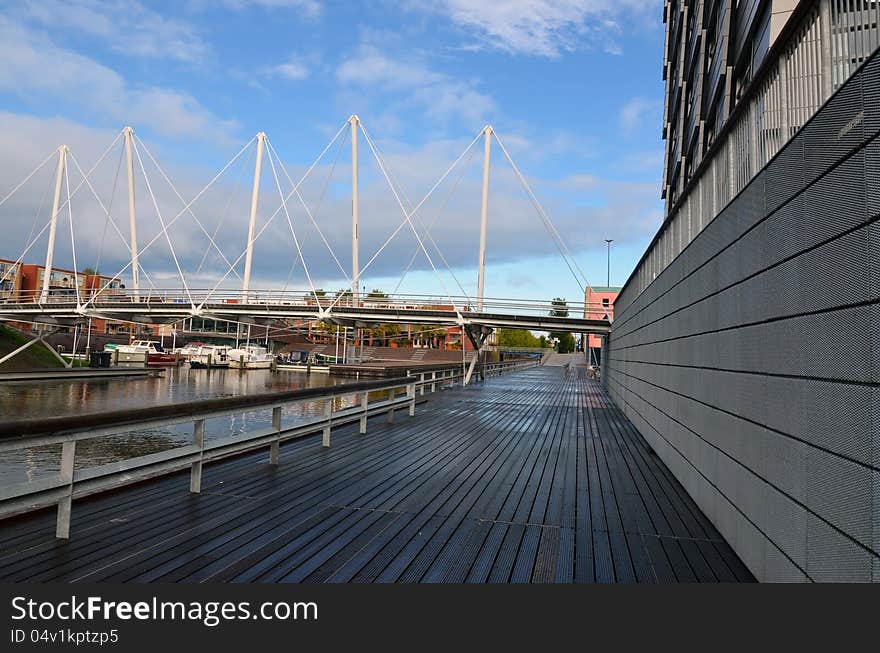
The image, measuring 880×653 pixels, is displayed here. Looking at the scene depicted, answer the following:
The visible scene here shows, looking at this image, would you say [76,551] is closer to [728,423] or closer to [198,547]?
[198,547]

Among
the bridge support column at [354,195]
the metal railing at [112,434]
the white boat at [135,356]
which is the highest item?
the bridge support column at [354,195]

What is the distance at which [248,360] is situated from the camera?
51438 millimetres

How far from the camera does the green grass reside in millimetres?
40200

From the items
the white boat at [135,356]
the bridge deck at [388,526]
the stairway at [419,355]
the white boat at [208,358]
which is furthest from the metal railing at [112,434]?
the stairway at [419,355]

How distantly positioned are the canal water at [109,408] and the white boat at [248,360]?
11621 mm

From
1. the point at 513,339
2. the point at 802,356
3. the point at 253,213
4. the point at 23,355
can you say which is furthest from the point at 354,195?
the point at 513,339

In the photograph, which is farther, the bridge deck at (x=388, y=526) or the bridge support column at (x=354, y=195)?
the bridge support column at (x=354, y=195)

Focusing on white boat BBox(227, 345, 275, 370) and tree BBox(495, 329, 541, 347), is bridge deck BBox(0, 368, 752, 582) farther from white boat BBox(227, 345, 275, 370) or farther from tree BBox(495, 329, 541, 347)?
tree BBox(495, 329, 541, 347)

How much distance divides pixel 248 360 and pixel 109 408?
30507mm

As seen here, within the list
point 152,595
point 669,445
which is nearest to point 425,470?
point 669,445

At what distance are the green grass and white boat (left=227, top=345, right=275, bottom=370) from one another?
43.6ft

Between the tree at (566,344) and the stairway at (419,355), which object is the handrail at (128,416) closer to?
the stairway at (419,355)

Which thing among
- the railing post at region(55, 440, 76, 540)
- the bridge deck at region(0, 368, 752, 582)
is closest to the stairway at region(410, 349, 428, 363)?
the bridge deck at region(0, 368, 752, 582)

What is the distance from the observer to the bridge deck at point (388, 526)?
137 inches
